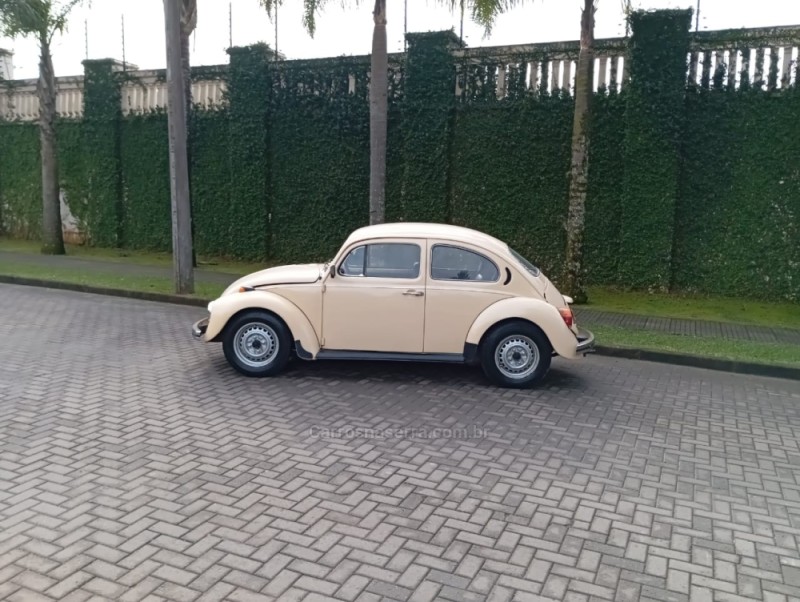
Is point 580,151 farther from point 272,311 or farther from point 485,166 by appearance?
point 272,311

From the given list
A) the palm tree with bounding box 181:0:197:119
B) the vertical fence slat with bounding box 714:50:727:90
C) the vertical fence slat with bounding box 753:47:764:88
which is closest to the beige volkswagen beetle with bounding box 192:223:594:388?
the vertical fence slat with bounding box 714:50:727:90

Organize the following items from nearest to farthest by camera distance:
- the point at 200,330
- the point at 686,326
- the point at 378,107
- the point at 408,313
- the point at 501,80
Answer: the point at 408,313 < the point at 200,330 < the point at 686,326 < the point at 378,107 < the point at 501,80

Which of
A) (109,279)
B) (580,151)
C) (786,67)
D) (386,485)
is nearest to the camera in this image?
(386,485)

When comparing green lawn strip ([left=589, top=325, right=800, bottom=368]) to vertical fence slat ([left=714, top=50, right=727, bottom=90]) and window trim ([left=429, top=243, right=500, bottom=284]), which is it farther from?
vertical fence slat ([left=714, top=50, right=727, bottom=90])

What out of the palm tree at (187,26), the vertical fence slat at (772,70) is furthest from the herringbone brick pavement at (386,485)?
the palm tree at (187,26)

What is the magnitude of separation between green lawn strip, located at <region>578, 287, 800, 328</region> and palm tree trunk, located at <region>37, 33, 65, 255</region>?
1422cm

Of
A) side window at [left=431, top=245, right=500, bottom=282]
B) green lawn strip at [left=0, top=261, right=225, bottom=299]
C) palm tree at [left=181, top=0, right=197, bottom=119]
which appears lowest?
green lawn strip at [left=0, top=261, right=225, bottom=299]

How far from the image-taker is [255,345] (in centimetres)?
724

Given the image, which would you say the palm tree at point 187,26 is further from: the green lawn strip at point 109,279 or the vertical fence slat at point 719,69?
the vertical fence slat at point 719,69

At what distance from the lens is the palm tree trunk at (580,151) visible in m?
11.4

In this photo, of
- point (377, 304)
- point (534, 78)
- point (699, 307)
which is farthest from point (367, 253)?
point (534, 78)

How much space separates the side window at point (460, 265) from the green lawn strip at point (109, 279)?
6.05 metres

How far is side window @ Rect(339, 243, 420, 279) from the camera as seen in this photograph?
7164 millimetres

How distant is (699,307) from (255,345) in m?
8.83
